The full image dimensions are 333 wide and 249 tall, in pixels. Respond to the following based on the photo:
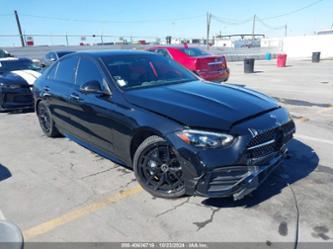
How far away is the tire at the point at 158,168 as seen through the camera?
3211 mm

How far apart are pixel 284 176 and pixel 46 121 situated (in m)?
4.39

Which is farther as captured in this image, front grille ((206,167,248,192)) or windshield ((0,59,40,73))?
windshield ((0,59,40,73))

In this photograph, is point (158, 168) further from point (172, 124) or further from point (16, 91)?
point (16, 91)

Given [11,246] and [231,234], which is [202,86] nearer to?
[231,234]

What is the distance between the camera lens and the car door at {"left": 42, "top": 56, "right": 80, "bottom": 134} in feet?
15.2

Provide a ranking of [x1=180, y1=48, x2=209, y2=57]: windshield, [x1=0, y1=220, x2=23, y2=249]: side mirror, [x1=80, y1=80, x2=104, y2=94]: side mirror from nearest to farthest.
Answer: [x1=0, y1=220, x2=23, y2=249]: side mirror
[x1=80, y1=80, x2=104, y2=94]: side mirror
[x1=180, y1=48, x2=209, y2=57]: windshield

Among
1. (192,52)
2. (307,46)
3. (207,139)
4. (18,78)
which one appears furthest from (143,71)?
(307,46)

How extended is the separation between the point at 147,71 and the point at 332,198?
277 cm

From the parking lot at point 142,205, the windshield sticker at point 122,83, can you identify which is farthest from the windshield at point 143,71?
the parking lot at point 142,205

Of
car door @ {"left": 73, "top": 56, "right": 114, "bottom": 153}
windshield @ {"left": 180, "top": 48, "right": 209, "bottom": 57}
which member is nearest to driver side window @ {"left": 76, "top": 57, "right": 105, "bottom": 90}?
car door @ {"left": 73, "top": 56, "right": 114, "bottom": 153}

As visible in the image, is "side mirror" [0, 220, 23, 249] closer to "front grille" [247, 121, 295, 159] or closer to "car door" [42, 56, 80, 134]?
"car door" [42, 56, 80, 134]

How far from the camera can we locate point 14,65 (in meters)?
9.56

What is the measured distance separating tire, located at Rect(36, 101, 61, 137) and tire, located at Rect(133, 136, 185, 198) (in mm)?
2771

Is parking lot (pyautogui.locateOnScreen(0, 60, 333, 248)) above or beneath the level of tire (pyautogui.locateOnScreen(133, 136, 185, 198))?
beneath
